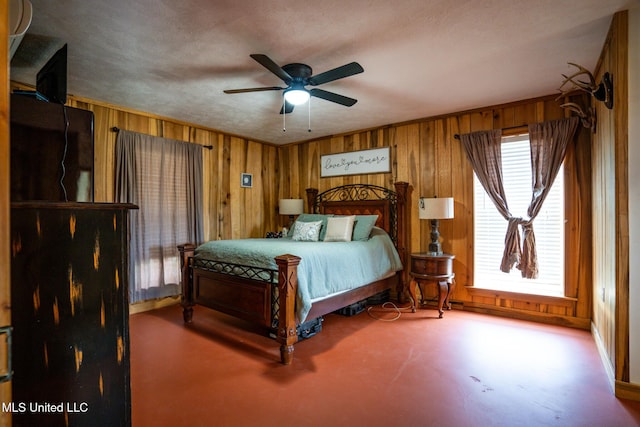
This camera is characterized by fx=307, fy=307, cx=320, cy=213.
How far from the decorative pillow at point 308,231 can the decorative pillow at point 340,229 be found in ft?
0.47

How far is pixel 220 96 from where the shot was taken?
3322mm

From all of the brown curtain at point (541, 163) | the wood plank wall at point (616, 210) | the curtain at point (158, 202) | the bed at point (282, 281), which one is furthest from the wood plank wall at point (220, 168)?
the wood plank wall at point (616, 210)

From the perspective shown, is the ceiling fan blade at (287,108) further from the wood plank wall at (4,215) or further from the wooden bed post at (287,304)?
the wood plank wall at (4,215)

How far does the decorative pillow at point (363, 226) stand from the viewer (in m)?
3.96

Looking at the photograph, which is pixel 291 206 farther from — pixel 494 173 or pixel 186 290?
pixel 494 173

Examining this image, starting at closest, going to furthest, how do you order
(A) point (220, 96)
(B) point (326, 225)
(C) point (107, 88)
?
1. (C) point (107, 88)
2. (A) point (220, 96)
3. (B) point (326, 225)

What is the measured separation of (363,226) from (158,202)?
2646mm

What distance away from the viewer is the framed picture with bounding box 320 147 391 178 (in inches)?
178

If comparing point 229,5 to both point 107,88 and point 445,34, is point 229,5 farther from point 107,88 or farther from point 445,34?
point 107,88

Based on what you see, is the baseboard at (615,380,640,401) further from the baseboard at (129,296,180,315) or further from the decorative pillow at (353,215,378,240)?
the baseboard at (129,296,180,315)

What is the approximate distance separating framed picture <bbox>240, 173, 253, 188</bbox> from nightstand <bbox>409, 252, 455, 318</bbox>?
2.91 metres

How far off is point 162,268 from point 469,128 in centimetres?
428

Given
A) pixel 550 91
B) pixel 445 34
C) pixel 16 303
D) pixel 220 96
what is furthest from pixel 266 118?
pixel 16 303

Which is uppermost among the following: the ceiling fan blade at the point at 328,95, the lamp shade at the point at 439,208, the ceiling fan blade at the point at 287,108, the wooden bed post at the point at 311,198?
→ the ceiling fan blade at the point at 287,108
